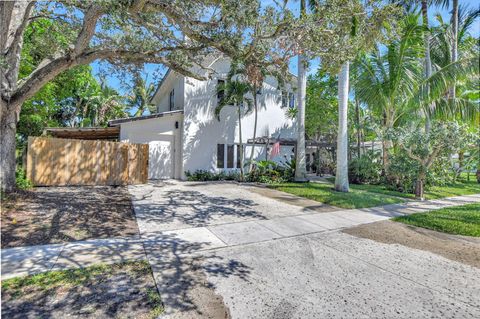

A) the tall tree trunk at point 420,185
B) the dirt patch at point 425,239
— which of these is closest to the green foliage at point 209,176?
the tall tree trunk at point 420,185

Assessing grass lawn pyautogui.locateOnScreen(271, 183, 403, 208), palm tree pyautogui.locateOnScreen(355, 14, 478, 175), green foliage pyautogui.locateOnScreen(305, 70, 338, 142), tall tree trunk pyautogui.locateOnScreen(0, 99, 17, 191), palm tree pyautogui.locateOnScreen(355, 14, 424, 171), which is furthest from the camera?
green foliage pyautogui.locateOnScreen(305, 70, 338, 142)

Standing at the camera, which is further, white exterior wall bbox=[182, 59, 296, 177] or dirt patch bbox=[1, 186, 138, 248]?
white exterior wall bbox=[182, 59, 296, 177]

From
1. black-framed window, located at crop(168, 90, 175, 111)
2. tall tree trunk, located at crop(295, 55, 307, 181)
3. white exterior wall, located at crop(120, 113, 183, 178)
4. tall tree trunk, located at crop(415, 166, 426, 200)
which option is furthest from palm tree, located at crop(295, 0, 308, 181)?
black-framed window, located at crop(168, 90, 175, 111)

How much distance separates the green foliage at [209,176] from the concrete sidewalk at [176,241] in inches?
329

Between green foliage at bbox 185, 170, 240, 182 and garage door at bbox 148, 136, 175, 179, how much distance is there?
134 centimetres

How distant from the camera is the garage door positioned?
14.6 metres

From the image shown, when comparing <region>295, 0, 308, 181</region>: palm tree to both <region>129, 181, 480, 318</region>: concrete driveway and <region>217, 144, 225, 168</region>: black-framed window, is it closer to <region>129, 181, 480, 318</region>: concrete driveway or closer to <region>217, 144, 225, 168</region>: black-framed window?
<region>217, 144, 225, 168</region>: black-framed window

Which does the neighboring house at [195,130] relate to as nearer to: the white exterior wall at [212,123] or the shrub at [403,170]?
the white exterior wall at [212,123]

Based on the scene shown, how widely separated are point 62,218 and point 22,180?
4.91 metres

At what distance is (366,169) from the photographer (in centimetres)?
1413

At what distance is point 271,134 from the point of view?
1758cm

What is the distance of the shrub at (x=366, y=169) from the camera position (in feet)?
45.9

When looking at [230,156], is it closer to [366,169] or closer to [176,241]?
[366,169]

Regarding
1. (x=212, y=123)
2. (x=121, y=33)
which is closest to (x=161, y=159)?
(x=212, y=123)
